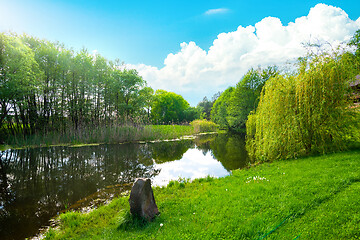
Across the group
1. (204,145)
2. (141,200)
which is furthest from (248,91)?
(141,200)

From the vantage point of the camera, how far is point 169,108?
6100cm

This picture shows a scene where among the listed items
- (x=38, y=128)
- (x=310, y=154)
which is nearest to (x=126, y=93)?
(x=38, y=128)

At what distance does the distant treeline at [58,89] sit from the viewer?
629 inches

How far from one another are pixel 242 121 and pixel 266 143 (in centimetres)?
2663

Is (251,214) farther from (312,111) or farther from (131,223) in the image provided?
(312,111)

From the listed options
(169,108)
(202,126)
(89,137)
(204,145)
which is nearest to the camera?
(89,137)

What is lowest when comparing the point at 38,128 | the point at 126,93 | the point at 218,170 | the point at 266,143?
the point at 218,170

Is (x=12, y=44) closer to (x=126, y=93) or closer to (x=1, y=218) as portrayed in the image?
(x=126, y=93)

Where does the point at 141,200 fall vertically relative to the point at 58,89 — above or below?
below

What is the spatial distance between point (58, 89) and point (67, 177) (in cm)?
1709

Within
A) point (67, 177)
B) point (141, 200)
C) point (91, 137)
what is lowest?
point (67, 177)

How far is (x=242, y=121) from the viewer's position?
3472cm

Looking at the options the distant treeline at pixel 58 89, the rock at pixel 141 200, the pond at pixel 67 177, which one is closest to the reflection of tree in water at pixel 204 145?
the pond at pixel 67 177

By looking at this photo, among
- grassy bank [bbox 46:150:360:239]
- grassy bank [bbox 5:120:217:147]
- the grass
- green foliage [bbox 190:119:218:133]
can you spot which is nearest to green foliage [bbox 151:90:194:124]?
green foliage [bbox 190:119:218:133]
